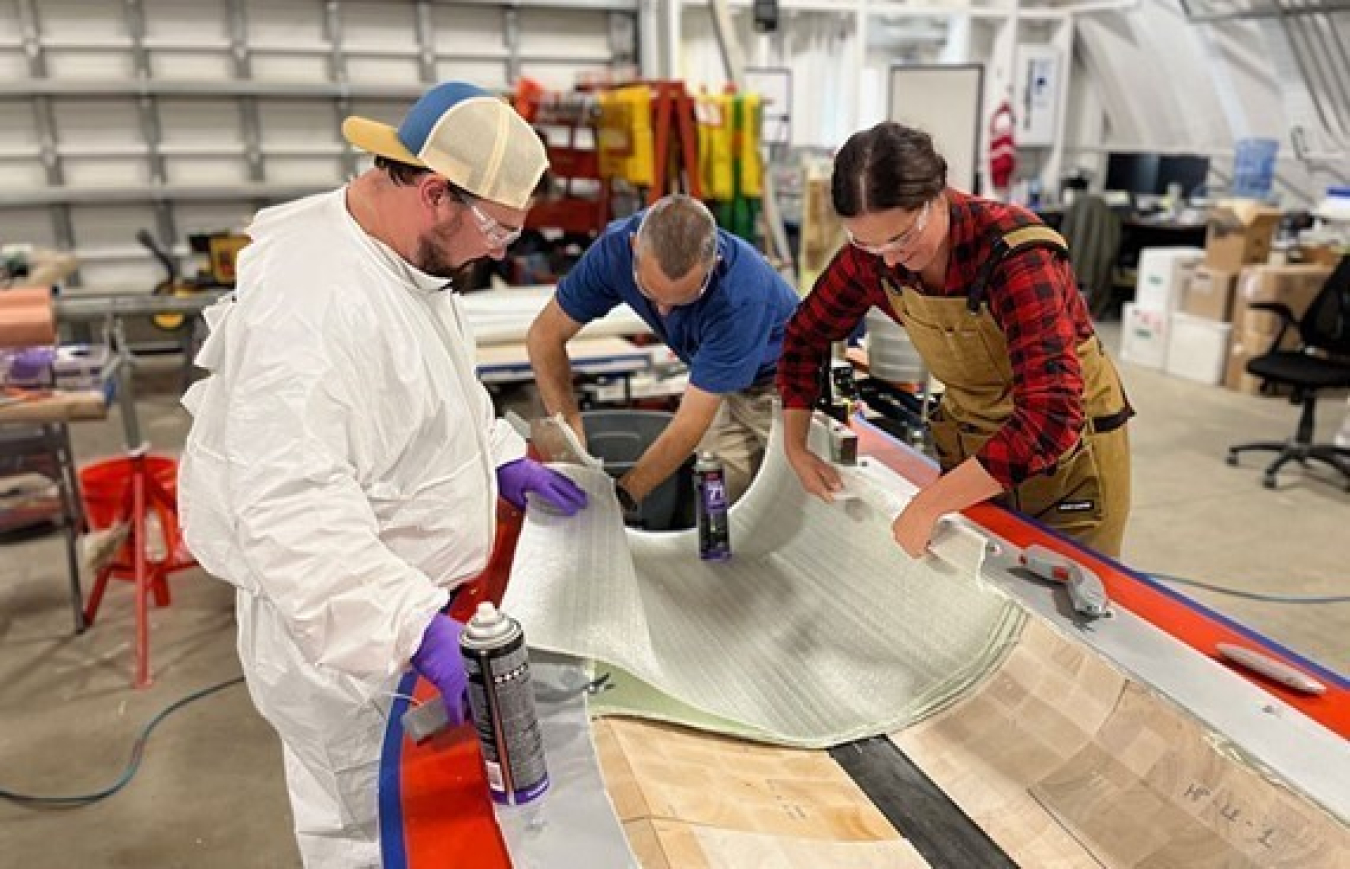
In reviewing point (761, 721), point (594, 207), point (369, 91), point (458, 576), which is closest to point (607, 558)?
point (458, 576)

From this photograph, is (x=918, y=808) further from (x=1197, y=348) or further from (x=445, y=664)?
(x=1197, y=348)

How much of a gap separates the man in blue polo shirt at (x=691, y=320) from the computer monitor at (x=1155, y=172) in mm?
6949

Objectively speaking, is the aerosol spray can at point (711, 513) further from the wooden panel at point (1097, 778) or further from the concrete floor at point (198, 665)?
the concrete floor at point (198, 665)

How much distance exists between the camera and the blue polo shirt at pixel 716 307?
2059 mm

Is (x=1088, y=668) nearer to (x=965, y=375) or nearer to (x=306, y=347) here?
(x=965, y=375)

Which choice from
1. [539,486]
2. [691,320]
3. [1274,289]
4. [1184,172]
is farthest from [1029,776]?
[1184,172]

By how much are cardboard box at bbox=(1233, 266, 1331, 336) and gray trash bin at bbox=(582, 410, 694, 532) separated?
4337 millimetres

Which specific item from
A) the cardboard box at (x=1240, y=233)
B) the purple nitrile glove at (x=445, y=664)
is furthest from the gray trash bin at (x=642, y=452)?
the cardboard box at (x=1240, y=233)

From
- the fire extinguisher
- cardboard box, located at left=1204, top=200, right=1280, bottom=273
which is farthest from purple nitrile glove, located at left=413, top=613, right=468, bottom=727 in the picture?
the fire extinguisher

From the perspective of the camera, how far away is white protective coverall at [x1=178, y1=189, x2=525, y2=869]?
1.12 metres

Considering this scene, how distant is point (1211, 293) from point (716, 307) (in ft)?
16.0

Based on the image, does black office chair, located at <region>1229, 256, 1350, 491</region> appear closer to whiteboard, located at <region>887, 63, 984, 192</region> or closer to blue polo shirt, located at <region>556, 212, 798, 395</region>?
whiteboard, located at <region>887, 63, 984, 192</region>

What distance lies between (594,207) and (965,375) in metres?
4.24

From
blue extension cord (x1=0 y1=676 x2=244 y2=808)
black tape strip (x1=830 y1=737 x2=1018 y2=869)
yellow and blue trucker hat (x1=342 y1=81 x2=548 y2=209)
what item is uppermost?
yellow and blue trucker hat (x1=342 y1=81 x2=548 y2=209)
